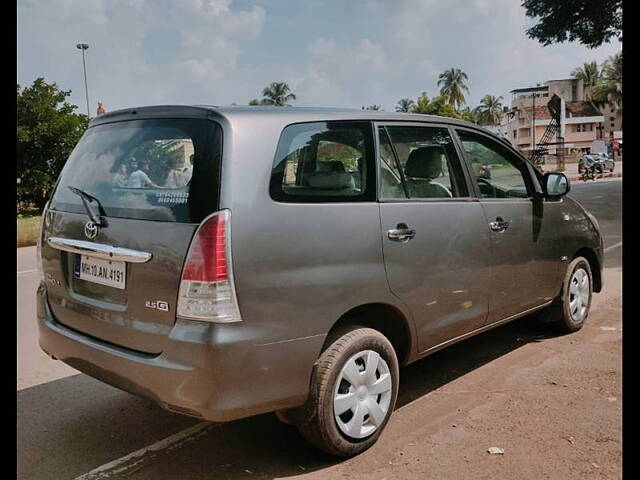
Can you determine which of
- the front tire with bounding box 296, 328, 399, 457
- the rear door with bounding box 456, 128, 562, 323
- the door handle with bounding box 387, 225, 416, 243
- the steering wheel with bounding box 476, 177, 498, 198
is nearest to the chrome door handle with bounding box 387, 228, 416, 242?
the door handle with bounding box 387, 225, 416, 243

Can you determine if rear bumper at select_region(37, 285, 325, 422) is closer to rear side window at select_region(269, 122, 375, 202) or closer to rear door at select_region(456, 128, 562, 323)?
rear side window at select_region(269, 122, 375, 202)

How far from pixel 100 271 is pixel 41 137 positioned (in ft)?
77.0

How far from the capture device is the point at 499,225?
3.99 m

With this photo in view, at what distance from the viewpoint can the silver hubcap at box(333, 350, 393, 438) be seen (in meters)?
2.98

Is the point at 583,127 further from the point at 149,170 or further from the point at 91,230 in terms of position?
the point at 91,230

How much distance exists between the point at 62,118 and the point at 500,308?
78.3ft

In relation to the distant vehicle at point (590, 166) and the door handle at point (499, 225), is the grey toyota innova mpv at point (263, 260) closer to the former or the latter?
the door handle at point (499, 225)

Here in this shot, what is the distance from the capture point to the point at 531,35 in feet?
68.0

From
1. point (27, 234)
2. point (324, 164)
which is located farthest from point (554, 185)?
point (27, 234)

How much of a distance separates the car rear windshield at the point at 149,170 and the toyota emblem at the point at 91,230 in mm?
81

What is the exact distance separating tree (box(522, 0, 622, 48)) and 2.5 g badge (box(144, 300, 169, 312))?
19.8m
